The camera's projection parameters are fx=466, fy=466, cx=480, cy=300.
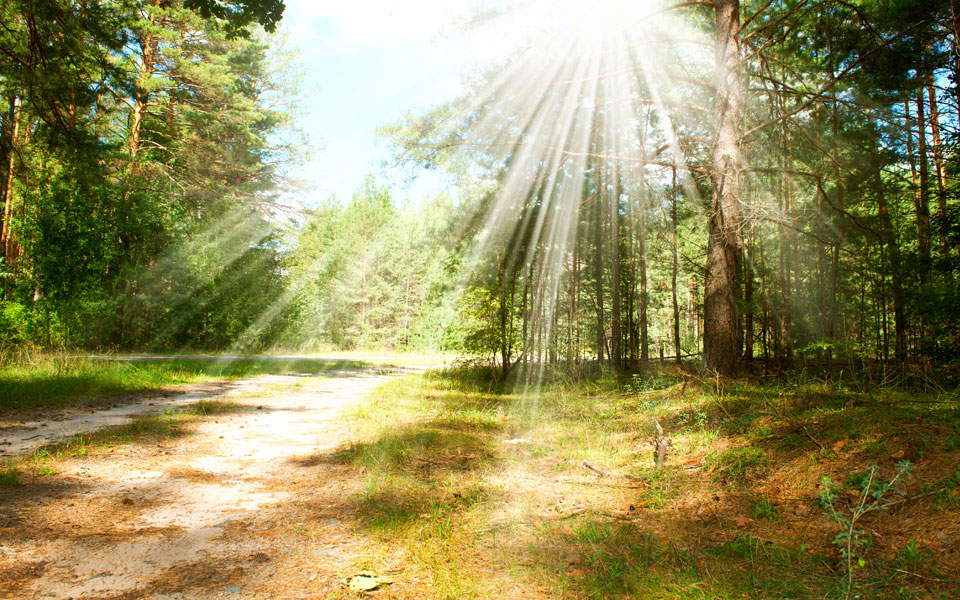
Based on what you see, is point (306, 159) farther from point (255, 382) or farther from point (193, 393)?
point (193, 393)

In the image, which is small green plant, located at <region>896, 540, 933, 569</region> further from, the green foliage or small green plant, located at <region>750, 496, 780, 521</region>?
the green foliage

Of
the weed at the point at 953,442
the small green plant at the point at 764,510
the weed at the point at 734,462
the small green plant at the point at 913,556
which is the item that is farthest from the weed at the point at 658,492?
the weed at the point at 953,442

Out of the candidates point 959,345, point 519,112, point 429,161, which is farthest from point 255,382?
point 959,345

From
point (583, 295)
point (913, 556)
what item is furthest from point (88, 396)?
point (583, 295)

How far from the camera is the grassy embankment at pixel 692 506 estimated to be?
217cm

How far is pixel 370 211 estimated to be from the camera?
1248 inches

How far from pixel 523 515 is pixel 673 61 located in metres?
9.40

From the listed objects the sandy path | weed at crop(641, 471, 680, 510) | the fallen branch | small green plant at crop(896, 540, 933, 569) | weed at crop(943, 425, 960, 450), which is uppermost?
weed at crop(943, 425, 960, 450)

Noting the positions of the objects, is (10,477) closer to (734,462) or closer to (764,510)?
(764,510)

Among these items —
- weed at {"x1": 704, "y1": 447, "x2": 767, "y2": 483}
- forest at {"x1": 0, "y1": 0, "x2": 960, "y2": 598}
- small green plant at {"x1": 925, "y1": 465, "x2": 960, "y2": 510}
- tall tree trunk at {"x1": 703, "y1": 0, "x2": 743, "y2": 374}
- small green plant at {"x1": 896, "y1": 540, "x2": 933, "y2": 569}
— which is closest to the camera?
small green plant at {"x1": 896, "y1": 540, "x2": 933, "y2": 569}

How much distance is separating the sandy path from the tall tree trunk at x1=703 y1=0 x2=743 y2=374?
522cm

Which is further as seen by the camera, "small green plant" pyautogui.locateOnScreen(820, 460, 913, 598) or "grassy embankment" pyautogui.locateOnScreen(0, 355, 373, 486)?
"grassy embankment" pyautogui.locateOnScreen(0, 355, 373, 486)

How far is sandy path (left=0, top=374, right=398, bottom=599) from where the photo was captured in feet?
7.13

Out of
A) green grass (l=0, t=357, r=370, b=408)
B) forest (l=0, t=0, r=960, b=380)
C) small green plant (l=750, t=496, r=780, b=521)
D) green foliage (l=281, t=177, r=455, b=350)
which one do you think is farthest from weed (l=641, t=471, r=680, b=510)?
green foliage (l=281, t=177, r=455, b=350)
